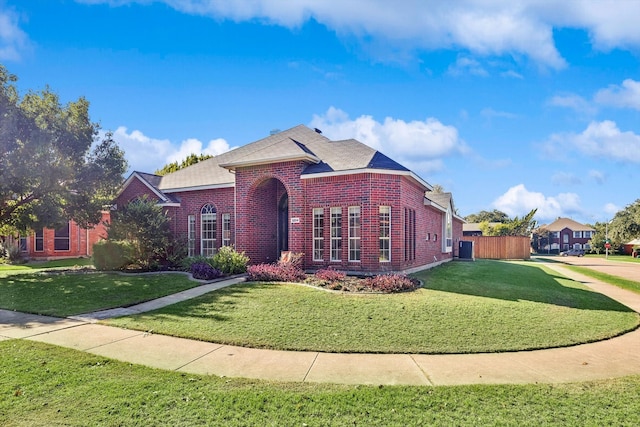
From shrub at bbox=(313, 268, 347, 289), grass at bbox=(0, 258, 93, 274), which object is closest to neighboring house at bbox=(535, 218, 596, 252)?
shrub at bbox=(313, 268, 347, 289)

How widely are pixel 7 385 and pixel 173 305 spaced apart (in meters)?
4.79

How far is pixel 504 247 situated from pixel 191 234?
95.1 ft

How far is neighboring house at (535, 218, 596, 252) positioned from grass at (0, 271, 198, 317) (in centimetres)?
7888

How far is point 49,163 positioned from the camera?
14.4 metres

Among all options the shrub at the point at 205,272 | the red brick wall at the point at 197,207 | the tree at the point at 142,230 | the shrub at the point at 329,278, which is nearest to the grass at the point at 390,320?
the shrub at the point at 329,278

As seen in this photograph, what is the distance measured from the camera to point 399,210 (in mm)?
13938

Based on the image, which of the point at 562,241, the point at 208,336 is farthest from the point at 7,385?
the point at 562,241

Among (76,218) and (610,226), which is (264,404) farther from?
(610,226)

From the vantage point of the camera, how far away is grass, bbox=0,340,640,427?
3848 millimetres

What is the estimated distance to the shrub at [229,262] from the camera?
1395cm

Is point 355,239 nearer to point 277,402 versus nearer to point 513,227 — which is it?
point 277,402

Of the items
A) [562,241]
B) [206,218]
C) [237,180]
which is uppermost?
[237,180]

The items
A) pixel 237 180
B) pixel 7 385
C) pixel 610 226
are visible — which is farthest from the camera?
pixel 610 226

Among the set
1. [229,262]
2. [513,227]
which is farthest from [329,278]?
[513,227]
